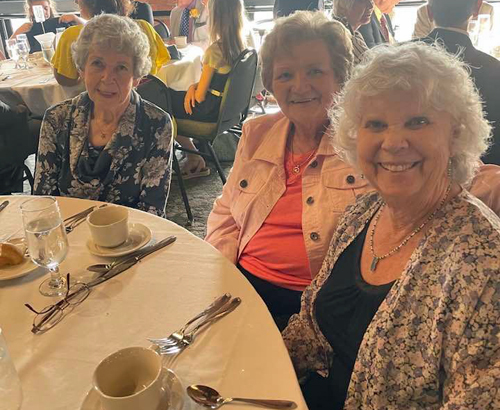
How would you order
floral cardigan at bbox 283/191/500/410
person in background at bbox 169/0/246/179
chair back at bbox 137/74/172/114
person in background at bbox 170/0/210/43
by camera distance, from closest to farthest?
floral cardigan at bbox 283/191/500/410
chair back at bbox 137/74/172/114
person in background at bbox 169/0/246/179
person in background at bbox 170/0/210/43

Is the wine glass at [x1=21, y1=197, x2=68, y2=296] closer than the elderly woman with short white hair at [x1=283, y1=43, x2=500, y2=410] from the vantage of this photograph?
No

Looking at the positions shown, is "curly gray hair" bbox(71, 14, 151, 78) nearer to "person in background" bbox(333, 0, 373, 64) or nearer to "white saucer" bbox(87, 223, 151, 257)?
"white saucer" bbox(87, 223, 151, 257)

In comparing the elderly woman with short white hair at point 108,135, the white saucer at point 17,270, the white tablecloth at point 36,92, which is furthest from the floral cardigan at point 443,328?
the white tablecloth at point 36,92

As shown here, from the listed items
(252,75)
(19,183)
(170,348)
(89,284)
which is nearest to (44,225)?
(89,284)

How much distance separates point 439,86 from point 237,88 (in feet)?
7.53

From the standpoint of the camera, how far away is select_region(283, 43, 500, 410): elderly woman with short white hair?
0.81 metres

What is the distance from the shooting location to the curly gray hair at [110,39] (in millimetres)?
1773

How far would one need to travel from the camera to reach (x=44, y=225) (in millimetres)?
954

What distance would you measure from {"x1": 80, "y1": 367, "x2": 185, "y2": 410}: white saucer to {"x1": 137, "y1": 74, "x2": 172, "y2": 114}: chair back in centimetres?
231

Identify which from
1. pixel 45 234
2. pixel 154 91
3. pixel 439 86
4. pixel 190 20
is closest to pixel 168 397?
pixel 45 234

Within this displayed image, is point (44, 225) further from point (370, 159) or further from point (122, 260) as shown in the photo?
point (370, 159)

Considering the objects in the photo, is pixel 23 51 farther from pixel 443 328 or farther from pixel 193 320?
pixel 443 328

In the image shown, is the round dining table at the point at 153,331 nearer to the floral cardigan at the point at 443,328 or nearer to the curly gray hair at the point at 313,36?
the floral cardigan at the point at 443,328

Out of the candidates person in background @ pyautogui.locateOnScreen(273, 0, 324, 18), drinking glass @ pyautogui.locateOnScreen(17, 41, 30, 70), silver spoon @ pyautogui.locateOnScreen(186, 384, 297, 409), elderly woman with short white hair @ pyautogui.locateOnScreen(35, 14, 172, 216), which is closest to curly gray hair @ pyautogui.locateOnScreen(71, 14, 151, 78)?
elderly woman with short white hair @ pyautogui.locateOnScreen(35, 14, 172, 216)
